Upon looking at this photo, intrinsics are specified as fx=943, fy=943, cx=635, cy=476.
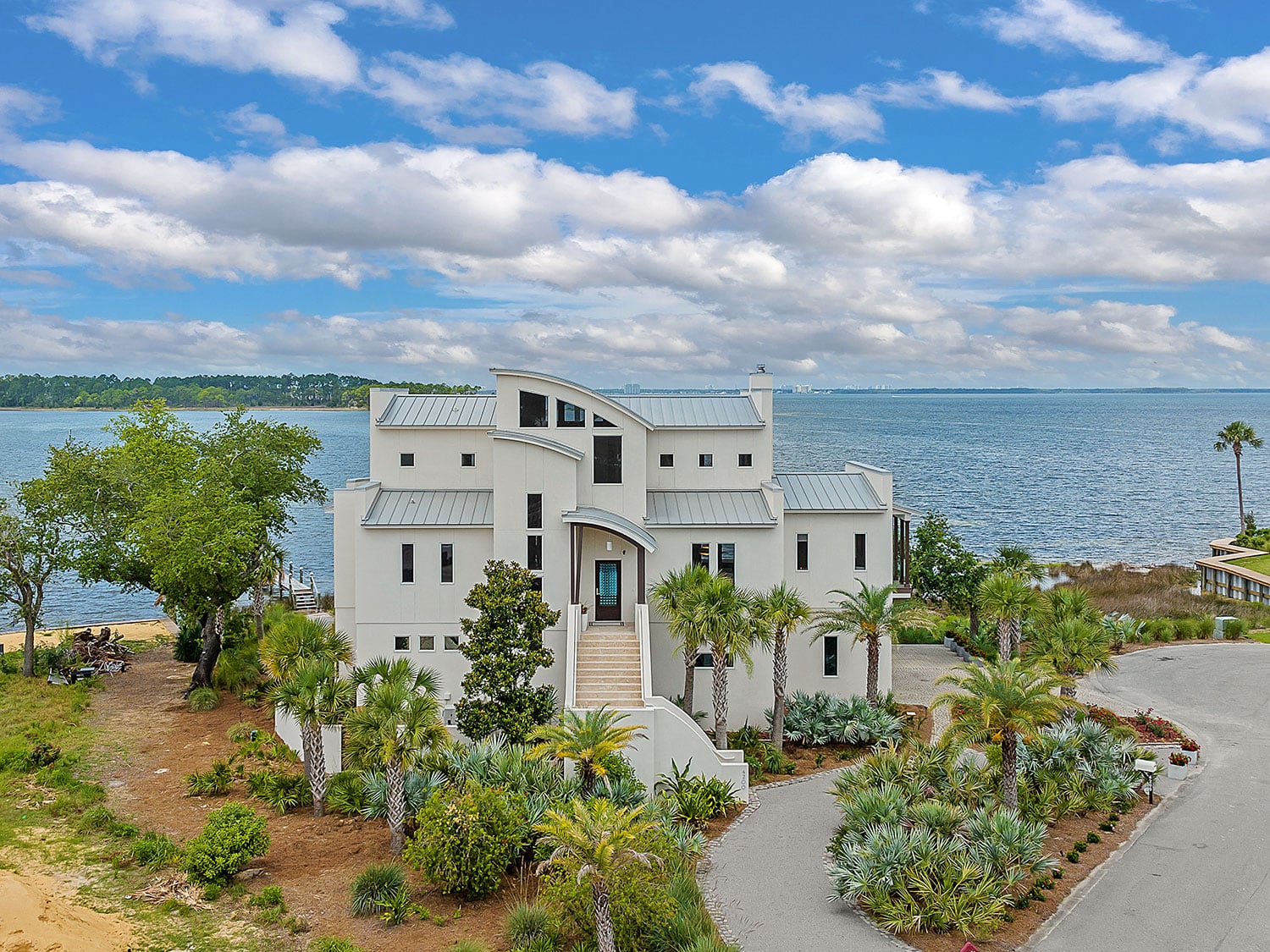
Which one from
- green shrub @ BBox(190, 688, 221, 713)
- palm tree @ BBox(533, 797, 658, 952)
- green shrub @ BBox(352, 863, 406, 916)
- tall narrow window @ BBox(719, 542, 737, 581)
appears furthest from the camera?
green shrub @ BBox(190, 688, 221, 713)

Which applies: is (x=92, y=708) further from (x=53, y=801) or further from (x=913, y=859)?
(x=913, y=859)

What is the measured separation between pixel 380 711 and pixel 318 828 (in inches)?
186

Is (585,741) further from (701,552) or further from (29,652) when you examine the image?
(29,652)

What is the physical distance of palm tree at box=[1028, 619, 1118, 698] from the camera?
2791 centimetres

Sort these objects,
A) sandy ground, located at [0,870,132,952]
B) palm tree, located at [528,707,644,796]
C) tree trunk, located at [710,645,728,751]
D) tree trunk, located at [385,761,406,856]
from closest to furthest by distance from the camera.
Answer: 1. sandy ground, located at [0,870,132,952]
2. palm tree, located at [528,707,644,796]
3. tree trunk, located at [385,761,406,856]
4. tree trunk, located at [710,645,728,751]

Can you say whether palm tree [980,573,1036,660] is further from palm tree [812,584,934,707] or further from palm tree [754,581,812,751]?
palm tree [754,581,812,751]

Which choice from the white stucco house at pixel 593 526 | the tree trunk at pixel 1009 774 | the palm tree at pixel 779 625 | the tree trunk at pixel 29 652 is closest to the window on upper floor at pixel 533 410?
the white stucco house at pixel 593 526

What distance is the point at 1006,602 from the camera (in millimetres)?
29062

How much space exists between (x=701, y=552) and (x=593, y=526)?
378 cm

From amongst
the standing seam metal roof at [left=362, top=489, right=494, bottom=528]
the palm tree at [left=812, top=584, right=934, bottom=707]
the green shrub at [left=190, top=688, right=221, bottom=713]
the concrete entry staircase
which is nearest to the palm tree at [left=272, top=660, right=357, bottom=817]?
the concrete entry staircase

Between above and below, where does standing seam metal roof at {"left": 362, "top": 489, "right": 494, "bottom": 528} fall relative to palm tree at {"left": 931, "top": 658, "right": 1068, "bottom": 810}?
above

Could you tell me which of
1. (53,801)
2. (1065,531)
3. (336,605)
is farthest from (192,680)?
(1065,531)

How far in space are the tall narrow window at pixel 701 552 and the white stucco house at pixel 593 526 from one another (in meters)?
0.06

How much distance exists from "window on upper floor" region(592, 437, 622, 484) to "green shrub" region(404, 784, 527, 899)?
523 inches
